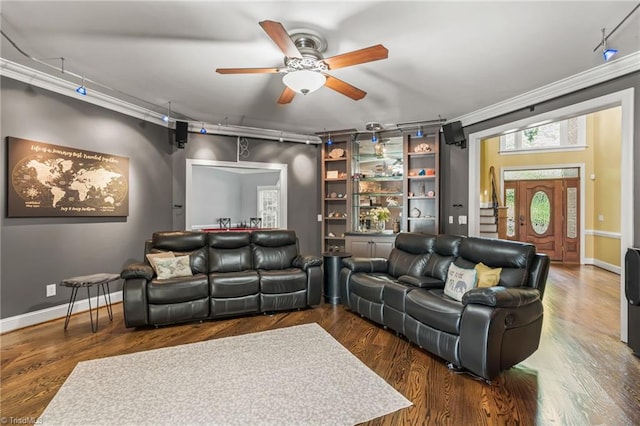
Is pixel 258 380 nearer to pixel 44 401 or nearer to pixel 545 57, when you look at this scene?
pixel 44 401

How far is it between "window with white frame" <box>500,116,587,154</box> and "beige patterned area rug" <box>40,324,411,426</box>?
6.85m

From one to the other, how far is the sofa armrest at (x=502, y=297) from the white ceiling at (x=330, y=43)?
2089 millimetres

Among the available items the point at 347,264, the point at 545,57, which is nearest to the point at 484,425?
the point at 347,264

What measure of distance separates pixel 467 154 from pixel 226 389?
4.68m

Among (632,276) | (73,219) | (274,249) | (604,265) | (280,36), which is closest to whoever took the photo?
(280,36)

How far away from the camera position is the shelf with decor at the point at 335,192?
6230 millimetres

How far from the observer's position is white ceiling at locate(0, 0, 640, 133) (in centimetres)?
238

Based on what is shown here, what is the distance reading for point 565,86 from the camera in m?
3.65

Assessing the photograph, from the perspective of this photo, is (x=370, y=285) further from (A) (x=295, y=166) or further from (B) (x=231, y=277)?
(A) (x=295, y=166)

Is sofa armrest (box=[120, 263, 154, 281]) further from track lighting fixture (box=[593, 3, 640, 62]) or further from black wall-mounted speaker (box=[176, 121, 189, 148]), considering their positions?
track lighting fixture (box=[593, 3, 640, 62])

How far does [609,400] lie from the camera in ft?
7.35

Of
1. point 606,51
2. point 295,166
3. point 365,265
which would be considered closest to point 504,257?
point 365,265

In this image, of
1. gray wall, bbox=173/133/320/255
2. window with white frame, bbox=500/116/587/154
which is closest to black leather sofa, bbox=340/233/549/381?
gray wall, bbox=173/133/320/255

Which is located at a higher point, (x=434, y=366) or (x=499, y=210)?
(x=499, y=210)
